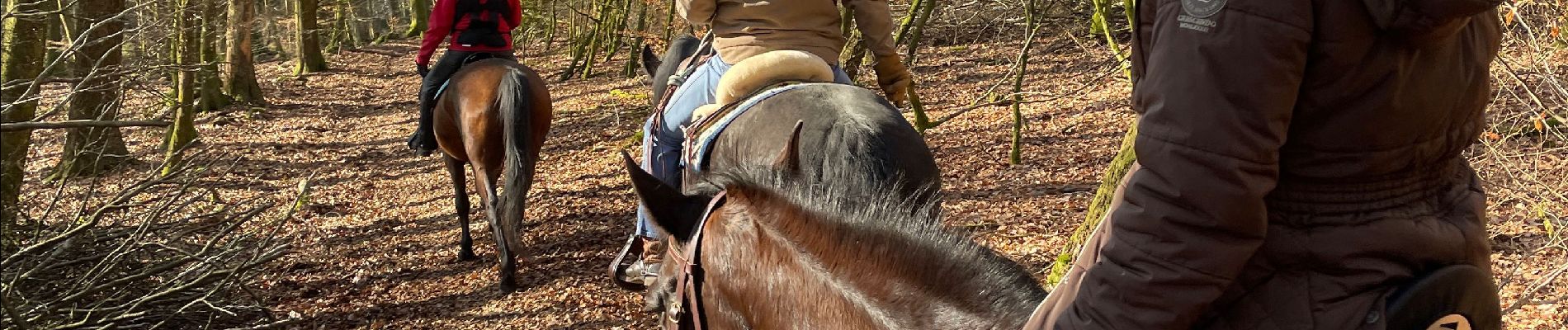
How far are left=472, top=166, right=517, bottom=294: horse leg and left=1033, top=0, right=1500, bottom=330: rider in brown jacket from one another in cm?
641

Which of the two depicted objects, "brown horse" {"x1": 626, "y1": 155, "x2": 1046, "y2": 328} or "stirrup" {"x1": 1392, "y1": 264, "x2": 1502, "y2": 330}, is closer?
"stirrup" {"x1": 1392, "y1": 264, "x2": 1502, "y2": 330}

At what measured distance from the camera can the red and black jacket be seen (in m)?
8.04

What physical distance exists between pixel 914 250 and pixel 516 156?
568 centimetres

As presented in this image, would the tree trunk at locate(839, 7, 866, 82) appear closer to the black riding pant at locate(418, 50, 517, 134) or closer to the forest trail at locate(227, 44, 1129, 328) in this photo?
the forest trail at locate(227, 44, 1129, 328)

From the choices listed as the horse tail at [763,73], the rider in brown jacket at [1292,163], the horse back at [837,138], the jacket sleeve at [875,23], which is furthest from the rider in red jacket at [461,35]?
the rider in brown jacket at [1292,163]

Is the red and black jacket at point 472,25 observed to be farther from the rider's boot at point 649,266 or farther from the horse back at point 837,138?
the rider's boot at point 649,266

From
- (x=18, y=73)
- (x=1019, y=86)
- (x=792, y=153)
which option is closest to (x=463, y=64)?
(x=18, y=73)

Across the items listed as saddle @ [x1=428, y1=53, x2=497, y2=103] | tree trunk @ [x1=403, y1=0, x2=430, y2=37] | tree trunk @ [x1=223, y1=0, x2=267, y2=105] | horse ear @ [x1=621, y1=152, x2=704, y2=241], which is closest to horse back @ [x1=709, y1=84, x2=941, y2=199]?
horse ear @ [x1=621, y1=152, x2=704, y2=241]

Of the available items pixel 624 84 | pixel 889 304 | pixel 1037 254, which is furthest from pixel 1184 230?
pixel 624 84

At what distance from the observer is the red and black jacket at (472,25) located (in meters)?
8.04

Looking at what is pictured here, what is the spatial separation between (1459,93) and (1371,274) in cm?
25

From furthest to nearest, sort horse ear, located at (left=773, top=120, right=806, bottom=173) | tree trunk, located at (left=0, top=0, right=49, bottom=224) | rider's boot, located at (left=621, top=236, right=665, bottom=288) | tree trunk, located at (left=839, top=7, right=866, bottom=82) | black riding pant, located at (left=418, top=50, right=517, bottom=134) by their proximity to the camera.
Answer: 1. tree trunk, located at (left=839, top=7, right=866, bottom=82)
2. black riding pant, located at (left=418, top=50, right=517, bottom=134)
3. tree trunk, located at (left=0, top=0, right=49, bottom=224)
4. horse ear, located at (left=773, top=120, right=806, bottom=173)
5. rider's boot, located at (left=621, top=236, right=665, bottom=288)

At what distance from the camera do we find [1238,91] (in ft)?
4.34

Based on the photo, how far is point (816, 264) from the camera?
2119 mm
